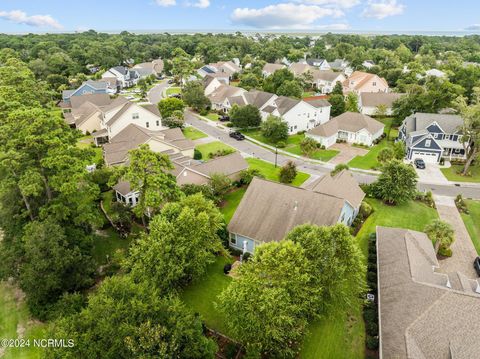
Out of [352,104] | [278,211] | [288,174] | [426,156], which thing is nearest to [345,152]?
[426,156]

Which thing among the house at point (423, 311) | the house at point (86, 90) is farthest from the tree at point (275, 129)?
the house at point (86, 90)

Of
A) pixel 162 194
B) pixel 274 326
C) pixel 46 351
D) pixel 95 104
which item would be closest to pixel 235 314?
pixel 274 326

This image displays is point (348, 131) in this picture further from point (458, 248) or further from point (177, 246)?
point (177, 246)

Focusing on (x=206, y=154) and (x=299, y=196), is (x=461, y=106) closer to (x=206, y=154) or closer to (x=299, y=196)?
(x=299, y=196)

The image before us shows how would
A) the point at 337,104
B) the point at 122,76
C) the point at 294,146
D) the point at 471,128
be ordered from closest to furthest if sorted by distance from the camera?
the point at 471,128, the point at 294,146, the point at 337,104, the point at 122,76

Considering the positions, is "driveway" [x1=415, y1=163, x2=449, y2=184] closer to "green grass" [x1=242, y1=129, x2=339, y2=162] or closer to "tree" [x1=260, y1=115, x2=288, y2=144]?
"green grass" [x1=242, y1=129, x2=339, y2=162]
